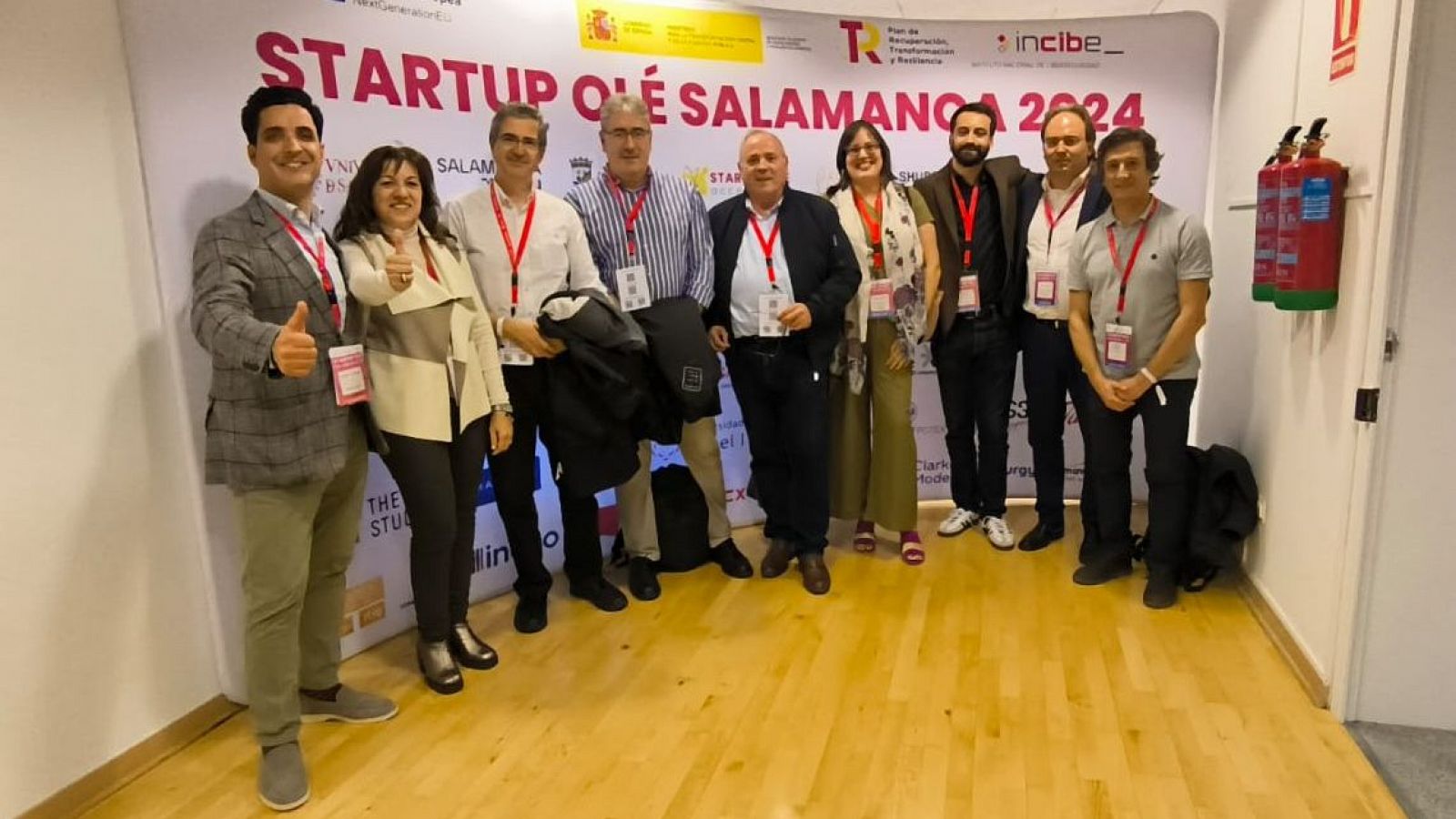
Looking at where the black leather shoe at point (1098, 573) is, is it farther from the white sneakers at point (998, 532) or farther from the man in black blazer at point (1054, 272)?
the white sneakers at point (998, 532)

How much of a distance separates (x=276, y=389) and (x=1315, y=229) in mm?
2727

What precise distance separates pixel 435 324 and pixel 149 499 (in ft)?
2.85

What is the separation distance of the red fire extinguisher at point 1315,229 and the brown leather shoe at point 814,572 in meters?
1.79

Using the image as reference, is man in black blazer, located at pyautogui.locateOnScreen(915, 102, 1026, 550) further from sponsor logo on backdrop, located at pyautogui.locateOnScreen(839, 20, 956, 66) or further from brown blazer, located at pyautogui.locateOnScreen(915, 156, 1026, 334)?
sponsor logo on backdrop, located at pyautogui.locateOnScreen(839, 20, 956, 66)

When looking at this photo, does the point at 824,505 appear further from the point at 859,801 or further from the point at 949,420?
the point at 859,801

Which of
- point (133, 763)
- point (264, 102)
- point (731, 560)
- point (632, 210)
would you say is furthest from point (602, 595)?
point (264, 102)

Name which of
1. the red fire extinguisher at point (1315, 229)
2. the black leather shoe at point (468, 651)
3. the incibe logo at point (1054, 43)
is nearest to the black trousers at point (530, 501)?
the black leather shoe at point (468, 651)

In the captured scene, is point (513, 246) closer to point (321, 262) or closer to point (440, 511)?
point (321, 262)

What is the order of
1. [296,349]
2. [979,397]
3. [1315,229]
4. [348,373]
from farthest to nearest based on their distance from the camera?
[979,397] → [1315,229] → [348,373] → [296,349]

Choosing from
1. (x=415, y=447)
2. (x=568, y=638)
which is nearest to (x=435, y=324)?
(x=415, y=447)

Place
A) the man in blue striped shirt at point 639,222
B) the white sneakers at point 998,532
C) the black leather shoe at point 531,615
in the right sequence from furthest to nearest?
the white sneakers at point 998,532
the black leather shoe at point 531,615
the man in blue striped shirt at point 639,222

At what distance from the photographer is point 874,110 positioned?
434 cm

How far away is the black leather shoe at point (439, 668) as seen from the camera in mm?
2930

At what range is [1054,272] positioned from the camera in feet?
12.2
